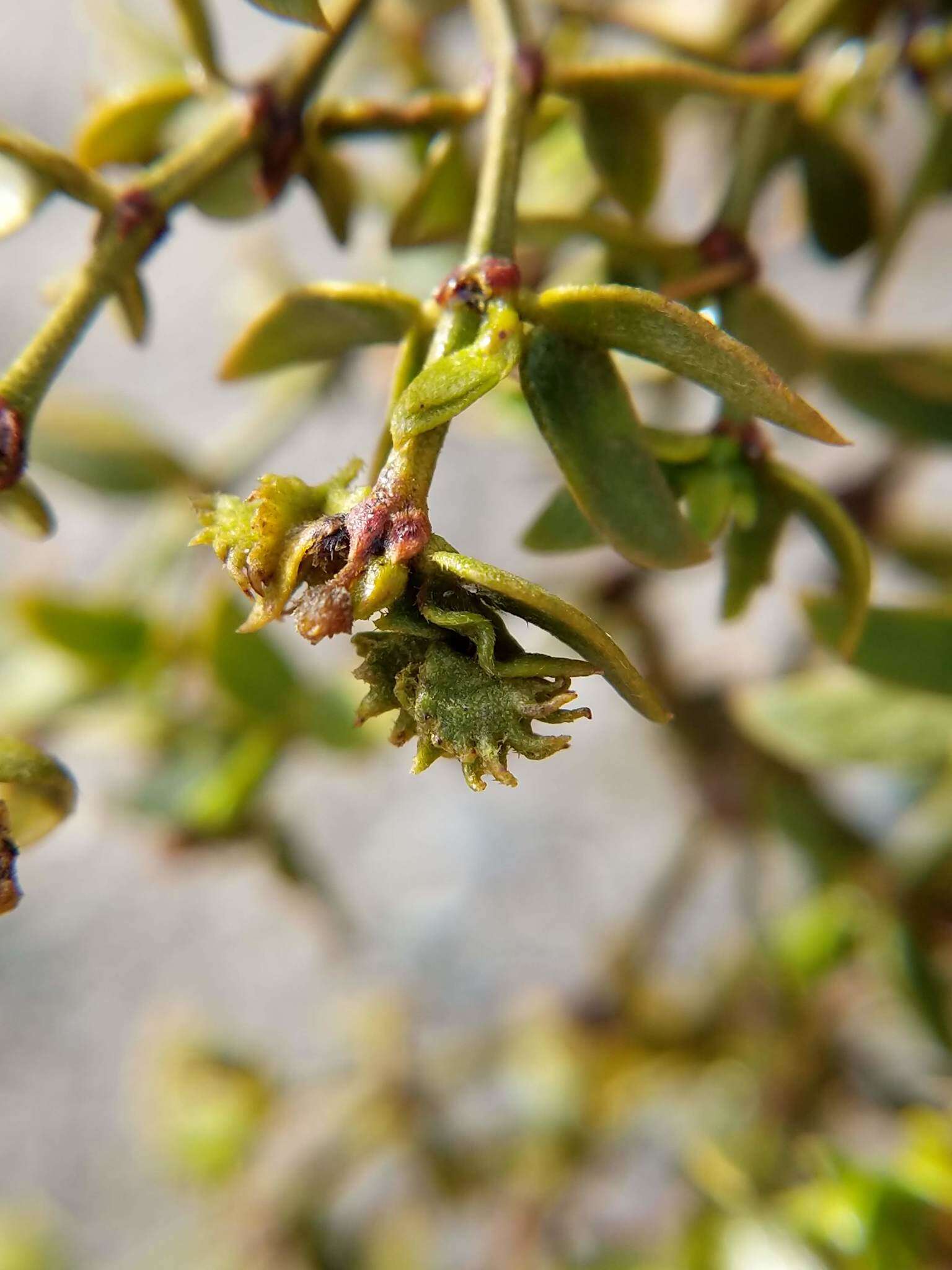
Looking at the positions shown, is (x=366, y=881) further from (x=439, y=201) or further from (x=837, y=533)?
(x=837, y=533)

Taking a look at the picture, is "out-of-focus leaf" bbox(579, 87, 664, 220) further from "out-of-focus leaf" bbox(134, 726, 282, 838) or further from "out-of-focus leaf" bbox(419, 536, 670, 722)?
"out-of-focus leaf" bbox(134, 726, 282, 838)

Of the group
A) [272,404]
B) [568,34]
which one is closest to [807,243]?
[568,34]

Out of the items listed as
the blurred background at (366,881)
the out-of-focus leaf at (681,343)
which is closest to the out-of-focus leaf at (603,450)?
the out-of-focus leaf at (681,343)

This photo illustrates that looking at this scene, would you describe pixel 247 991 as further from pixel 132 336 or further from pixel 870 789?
pixel 132 336

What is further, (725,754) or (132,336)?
(725,754)

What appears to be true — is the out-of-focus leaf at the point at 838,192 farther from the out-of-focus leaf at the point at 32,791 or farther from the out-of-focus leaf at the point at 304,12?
the out-of-focus leaf at the point at 32,791

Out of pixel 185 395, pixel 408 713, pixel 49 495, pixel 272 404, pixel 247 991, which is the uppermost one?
pixel 185 395
